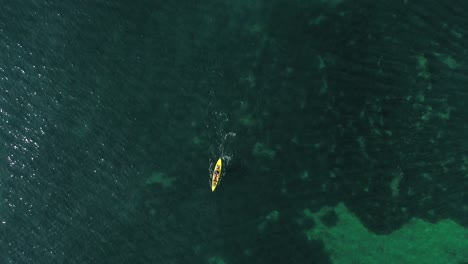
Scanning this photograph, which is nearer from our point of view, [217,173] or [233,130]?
[217,173]

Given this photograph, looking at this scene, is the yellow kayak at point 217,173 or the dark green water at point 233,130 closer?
the dark green water at point 233,130

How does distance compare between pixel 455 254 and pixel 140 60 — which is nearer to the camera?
pixel 455 254

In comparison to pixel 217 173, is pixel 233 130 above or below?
above

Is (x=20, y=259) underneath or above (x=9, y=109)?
underneath

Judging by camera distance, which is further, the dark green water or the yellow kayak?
the yellow kayak

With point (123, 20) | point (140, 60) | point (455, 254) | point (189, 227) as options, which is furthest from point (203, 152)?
point (455, 254)

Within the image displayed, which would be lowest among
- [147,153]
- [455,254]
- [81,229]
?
[455,254]

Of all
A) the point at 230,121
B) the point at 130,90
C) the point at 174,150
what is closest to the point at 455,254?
the point at 230,121

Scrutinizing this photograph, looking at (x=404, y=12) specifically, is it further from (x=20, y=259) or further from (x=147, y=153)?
(x=20, y=259)
